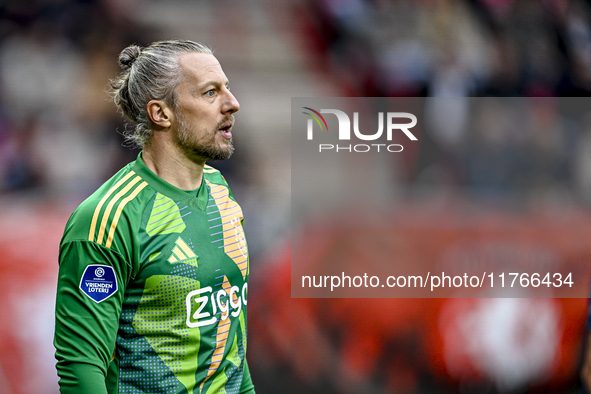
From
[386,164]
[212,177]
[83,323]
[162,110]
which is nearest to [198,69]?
[162,110]

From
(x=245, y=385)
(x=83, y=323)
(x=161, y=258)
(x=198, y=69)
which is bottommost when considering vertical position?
(x=245, y=385)

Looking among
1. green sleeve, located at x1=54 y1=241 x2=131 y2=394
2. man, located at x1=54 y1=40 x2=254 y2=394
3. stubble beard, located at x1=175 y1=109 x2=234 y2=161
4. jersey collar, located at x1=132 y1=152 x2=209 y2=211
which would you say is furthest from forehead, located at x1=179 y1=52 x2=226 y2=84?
green sleeve, located at x1=54 y1=241 x2=131 y2=394

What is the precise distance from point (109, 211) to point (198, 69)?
18.1 inches

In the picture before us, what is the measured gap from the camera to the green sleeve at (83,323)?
46.9 inches

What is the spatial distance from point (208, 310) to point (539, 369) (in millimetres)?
2173

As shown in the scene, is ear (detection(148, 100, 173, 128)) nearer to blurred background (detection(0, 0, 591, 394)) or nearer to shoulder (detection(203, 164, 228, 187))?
shoulder (detection(203, 164, 228, 187))

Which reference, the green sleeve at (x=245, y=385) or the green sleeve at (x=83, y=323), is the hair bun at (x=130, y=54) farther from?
the green sleeve at (x=245, y=385)

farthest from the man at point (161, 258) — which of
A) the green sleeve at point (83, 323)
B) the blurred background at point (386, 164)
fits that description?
the blurred background at point (386, 164)

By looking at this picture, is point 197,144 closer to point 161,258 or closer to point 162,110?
point 162,110

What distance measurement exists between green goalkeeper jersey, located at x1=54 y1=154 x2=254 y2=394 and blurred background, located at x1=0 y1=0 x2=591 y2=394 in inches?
50.4

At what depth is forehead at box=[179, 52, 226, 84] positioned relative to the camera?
1494 millimetres

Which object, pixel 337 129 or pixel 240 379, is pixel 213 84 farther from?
pixel 337 129

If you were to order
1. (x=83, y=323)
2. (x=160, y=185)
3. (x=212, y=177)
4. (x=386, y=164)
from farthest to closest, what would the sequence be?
(x=386, y=164) → (x=212, y=177) → (x=160, y=185) → (x=83, y=323)

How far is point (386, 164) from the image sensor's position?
2830 millimetres
